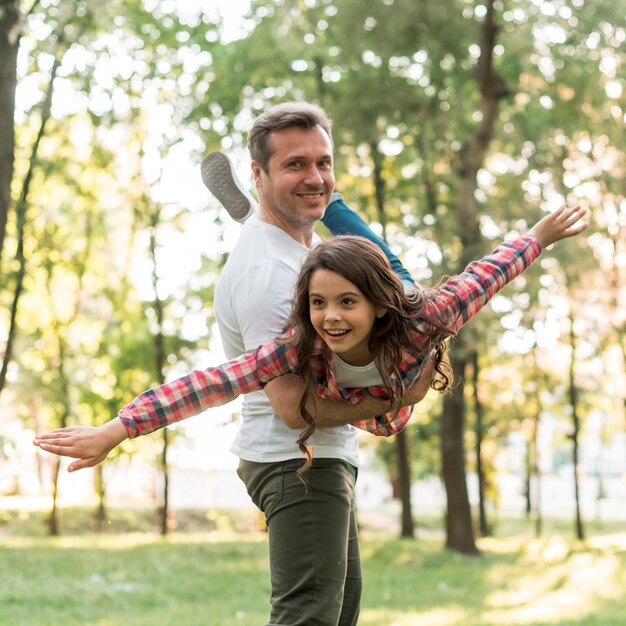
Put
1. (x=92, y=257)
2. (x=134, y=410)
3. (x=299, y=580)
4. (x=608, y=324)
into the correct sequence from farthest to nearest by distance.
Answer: (x=92, y=257) < (x=608, y=324) < (x=299, y=580) < (x=134, y=410)

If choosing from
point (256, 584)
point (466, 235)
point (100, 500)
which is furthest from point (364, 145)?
point (100, 500)

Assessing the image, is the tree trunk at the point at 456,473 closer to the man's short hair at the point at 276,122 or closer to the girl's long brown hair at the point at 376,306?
the man's short hair at the point at 276,122

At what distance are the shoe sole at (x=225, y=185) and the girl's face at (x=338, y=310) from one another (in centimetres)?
109

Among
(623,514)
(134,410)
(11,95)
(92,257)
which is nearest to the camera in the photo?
(134,410)

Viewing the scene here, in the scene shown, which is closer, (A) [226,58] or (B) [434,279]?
(B) [434,279]

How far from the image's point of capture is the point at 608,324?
67.9 feet

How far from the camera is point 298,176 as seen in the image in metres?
3.10

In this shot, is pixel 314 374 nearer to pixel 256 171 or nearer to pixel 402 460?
pixel 256 171

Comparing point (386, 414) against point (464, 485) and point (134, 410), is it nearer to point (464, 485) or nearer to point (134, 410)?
point (134, 410)

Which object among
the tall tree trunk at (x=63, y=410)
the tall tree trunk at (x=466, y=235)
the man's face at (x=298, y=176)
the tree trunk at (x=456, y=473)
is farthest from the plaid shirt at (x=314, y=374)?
the tall tree trunk at (x=63, y=410)

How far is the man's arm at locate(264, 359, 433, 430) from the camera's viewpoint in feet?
9.16

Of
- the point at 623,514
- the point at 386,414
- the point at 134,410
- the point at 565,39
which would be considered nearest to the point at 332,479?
the point at 386,414

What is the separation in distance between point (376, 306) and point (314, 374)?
0.90 feet

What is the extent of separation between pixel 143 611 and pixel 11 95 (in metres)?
4.82
